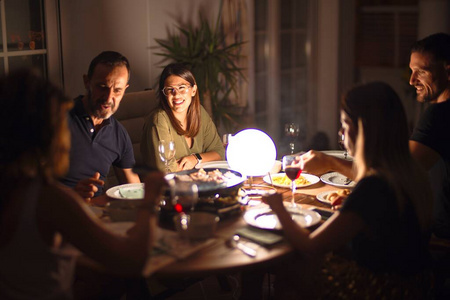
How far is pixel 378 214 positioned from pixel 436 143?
73 centimetres

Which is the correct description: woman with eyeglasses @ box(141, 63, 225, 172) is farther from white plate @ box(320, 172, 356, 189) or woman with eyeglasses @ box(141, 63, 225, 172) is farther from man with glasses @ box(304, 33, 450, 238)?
man with glasses @ box(304, 33, 450, 238)

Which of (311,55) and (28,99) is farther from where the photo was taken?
(311,55)

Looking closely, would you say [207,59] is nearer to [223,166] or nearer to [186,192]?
[223,166]

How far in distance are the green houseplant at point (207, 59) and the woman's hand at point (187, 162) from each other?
1.32 meters

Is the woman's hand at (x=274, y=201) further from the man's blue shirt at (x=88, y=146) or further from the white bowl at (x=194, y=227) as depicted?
the man's blue shirt at (x=88, y=146)

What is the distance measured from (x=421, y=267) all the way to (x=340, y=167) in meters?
0.59

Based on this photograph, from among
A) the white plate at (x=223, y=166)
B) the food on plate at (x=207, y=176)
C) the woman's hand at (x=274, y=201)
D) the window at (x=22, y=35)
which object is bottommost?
the white plate at (x=223, y=166)

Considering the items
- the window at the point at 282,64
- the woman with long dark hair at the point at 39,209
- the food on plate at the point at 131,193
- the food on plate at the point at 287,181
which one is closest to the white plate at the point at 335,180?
the food on plate at the point at 287,181

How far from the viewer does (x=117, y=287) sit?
219 cm

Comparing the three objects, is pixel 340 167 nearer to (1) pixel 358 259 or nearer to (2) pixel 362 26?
(1) pixel 358 259

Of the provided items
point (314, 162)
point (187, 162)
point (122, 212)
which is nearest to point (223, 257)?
point (122, 212)

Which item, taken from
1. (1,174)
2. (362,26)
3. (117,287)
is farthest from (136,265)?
(362,26)

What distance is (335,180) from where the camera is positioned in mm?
2627

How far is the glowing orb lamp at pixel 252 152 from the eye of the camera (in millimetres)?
2434
